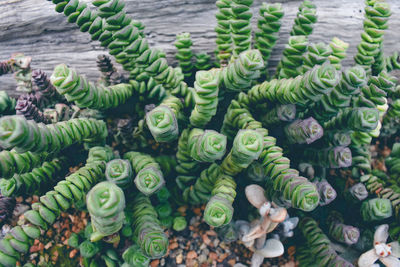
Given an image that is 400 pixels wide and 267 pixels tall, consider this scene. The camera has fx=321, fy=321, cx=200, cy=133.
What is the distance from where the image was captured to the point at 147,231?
131 cm

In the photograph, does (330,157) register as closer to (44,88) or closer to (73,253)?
(73,253)

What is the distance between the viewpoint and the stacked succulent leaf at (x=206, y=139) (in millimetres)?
1211

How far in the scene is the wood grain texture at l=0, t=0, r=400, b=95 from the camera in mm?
1973

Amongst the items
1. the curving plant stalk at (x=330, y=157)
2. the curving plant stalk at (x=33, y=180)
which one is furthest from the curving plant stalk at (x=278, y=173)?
the curving plant stalk at (x=33, y=180)

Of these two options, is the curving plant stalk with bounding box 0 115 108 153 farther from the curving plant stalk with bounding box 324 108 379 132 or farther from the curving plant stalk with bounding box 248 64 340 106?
the curving plant stalk with bounding box 324 108 379 132

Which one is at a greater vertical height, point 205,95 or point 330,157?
point 205,95

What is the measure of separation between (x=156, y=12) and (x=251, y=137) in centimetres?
121

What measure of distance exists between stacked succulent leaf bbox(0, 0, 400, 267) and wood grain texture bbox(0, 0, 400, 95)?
267 millimetres

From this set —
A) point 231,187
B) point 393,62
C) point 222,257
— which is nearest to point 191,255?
point 222,257

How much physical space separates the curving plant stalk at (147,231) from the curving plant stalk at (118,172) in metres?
0.18

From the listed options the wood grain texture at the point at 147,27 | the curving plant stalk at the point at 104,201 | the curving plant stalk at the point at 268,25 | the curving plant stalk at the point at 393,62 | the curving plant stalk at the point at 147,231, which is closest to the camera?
the curving plant stalk at the point at 104,201

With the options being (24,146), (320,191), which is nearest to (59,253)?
(24,146)

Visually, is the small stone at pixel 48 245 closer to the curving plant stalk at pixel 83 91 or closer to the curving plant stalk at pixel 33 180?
the curving plant stalk at pixel 33 180

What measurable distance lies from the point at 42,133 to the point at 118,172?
0.32 meters
